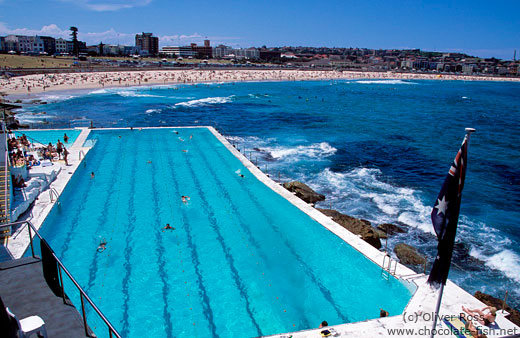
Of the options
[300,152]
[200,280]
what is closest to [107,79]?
[300,152]

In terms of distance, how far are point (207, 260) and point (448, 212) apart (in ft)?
29.9

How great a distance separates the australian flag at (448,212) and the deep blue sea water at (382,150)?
21.6 feet

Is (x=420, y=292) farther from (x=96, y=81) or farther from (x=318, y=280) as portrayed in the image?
(x=96, y=81)

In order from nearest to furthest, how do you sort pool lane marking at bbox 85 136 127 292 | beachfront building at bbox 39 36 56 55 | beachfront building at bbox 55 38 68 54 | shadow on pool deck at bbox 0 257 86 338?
1. shadow on pool deck at bbox 0 257 86 338
2. pool lane marking at bbox 85 136 127 292
3. beachfront building at bbox 39 36 56 55
4. beachfront building at bbox 55 38 68 54

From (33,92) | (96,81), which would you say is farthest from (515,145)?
(96,81)

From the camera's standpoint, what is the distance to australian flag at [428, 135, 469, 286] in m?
6.15

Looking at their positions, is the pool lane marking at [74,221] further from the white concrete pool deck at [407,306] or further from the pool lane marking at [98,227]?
the white concrete pool deck at [407,306]

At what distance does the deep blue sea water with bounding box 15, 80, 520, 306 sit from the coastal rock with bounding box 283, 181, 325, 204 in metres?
0.62

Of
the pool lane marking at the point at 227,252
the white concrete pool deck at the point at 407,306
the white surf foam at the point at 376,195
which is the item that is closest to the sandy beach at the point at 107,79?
the pool lane marking at the point at 227,252

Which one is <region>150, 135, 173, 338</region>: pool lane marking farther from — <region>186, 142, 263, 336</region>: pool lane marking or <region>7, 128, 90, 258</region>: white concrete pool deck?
<region>7, 128, 90, 258</region>: white concrete pool deck

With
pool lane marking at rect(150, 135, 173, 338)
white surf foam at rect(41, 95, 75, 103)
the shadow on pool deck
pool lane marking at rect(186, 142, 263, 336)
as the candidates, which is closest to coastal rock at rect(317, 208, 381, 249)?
pool lane marking at rect(186, 142, 263, 336)

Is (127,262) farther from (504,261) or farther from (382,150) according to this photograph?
(382,150)

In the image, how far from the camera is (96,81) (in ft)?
262

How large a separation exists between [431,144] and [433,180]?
13629mm
